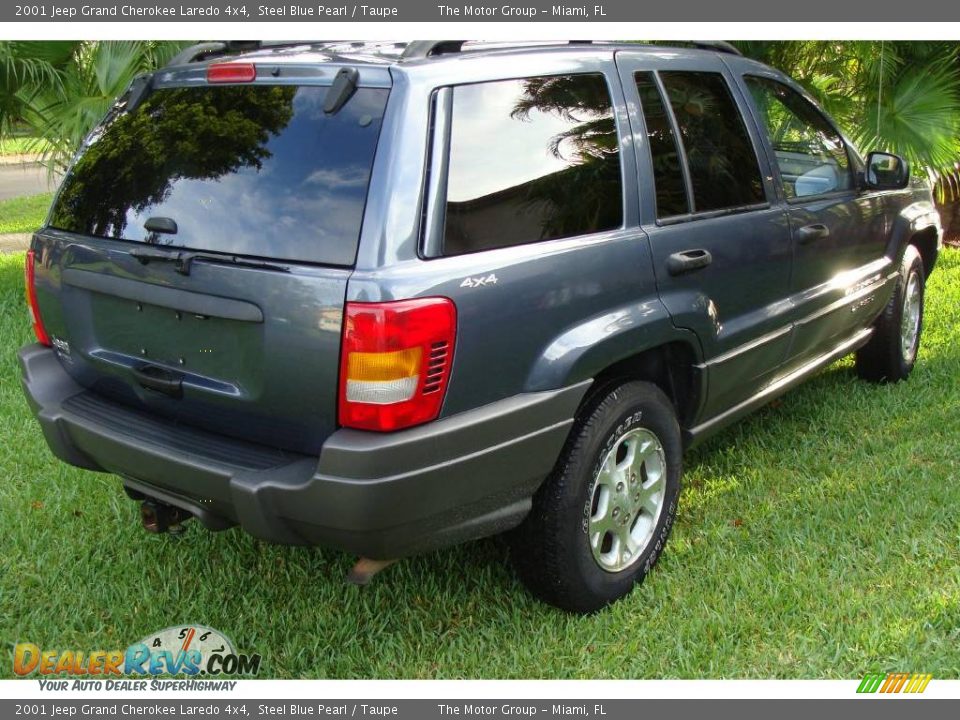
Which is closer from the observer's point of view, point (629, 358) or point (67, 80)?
point (629, 358)

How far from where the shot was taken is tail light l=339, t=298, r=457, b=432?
2.51m

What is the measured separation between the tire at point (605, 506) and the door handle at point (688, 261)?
0.44m

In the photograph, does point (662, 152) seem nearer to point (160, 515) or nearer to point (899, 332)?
point (160, 515)

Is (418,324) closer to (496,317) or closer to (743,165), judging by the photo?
(496,317)

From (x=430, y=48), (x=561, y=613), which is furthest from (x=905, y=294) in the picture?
(x=430, y=48)

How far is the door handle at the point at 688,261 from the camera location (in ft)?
11.1

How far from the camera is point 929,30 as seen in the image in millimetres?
5766

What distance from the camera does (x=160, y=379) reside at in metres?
2.95

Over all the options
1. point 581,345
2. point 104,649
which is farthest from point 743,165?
point 104,649

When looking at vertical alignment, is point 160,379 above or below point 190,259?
below

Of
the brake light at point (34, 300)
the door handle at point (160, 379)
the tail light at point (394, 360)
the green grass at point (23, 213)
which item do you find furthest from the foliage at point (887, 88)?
the green grass at point (23, 213)

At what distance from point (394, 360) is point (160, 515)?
3.87 feet

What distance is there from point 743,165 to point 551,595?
2.00 metres

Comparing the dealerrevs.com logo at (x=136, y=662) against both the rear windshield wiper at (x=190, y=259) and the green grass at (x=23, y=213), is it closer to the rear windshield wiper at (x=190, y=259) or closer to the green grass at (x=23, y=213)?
the rear windshield wiper at (x=190, y=259)
